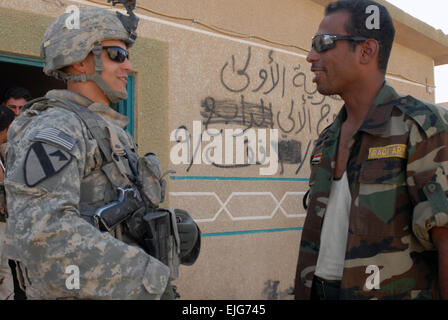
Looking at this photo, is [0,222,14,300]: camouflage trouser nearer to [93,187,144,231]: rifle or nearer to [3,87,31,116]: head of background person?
[3,87,31,116]: head of background person

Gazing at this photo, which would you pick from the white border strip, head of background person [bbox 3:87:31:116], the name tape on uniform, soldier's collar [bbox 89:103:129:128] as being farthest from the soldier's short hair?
head of background person [bbox 3:87:31:116]

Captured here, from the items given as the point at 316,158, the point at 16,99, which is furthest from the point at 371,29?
Answer: the point at 16,99

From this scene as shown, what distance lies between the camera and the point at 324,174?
212cm

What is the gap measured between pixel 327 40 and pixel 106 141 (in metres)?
1.15

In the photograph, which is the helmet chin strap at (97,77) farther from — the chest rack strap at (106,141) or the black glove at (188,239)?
the black glove at (188,239)

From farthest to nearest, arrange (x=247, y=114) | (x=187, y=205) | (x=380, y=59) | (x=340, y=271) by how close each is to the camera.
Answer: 1. (x=247, y=114)
2. (x=187, y=205)
3. (x=380, y=59)
4. (x=340, y=271)

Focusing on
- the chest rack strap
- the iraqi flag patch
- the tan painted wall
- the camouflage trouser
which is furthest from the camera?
the tan painted wall

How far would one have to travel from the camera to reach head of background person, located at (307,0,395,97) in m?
2.09

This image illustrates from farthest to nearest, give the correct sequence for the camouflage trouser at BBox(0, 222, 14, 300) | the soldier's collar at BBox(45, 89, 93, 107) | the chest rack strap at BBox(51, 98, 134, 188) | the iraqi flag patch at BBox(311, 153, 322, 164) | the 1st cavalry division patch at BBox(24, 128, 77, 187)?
the camouflage trouser at BBox(0, 222, 14, 300) < the iraqi flag patch at BBox(311, 153, 322, 164) < the soldier's collar at BBox(45, 89, 93, 107) < the chest rack strap at BBox(51, 98, 134, 188) < the 1st cavalry division patch at BBox(24, 128, 77, 187)

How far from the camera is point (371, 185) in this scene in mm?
1828

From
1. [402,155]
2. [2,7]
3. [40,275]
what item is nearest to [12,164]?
[40,275]

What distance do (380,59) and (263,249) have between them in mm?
3160

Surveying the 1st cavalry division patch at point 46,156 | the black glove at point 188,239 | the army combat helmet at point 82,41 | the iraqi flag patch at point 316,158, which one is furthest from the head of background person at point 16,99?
the iraqi flag patch at point 316,158
